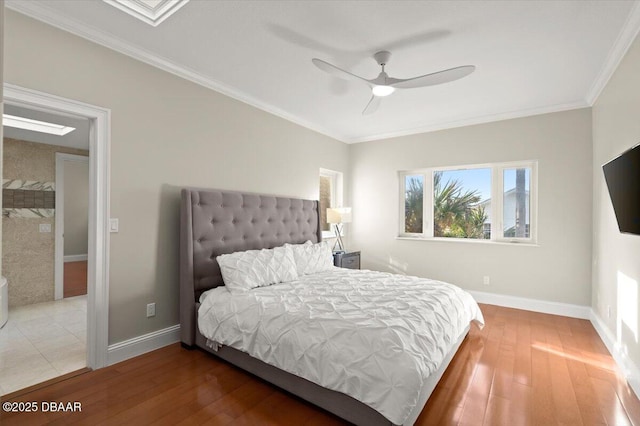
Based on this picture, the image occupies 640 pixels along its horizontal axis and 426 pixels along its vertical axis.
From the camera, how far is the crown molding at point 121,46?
231 cm

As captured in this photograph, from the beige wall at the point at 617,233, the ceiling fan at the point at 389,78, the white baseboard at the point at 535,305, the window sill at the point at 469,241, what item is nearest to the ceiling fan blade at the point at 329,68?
the ceiling fan at the point at 389,78

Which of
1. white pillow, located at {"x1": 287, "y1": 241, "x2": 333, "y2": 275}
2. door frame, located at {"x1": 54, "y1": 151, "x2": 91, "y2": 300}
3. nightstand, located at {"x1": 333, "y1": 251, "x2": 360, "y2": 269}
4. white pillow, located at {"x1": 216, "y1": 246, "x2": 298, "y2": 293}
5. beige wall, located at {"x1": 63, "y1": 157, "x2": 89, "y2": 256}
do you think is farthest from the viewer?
beige wall, located at {"x1": 63, "y1": 157, "x2": 89, "y2": 256}

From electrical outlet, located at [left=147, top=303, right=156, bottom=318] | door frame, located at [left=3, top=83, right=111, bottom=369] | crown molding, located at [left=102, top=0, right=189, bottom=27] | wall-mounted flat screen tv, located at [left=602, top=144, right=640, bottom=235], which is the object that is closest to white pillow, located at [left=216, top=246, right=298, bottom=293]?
electrical outlet, located at [left=147, top=303, right=156, bottom=318]

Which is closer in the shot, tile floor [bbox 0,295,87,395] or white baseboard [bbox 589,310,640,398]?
white baseboard [bbox 589,310,640,398]

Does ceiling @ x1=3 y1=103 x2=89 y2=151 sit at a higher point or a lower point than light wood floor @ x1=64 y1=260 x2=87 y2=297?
higher

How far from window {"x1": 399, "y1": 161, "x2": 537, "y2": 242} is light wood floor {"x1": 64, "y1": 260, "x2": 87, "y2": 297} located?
527 cm

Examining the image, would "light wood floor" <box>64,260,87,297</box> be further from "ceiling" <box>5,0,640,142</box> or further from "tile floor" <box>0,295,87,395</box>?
"ceiling" <box>5,0,640,142</box>

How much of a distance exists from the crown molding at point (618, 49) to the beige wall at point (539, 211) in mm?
638

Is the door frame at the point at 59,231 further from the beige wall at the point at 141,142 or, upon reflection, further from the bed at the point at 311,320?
the bed at the point at 311,320

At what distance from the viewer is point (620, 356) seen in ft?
9.28

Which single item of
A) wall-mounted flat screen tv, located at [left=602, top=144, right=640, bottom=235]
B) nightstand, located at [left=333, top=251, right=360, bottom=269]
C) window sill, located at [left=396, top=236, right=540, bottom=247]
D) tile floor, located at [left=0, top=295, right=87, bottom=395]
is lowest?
tile floor, located at [left=0, top=295, right=87, bottom=395]

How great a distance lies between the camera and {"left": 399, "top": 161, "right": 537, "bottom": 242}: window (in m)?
4.50

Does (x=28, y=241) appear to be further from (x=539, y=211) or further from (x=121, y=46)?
(x=539, y=211)

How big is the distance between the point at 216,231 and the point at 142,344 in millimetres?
1200
